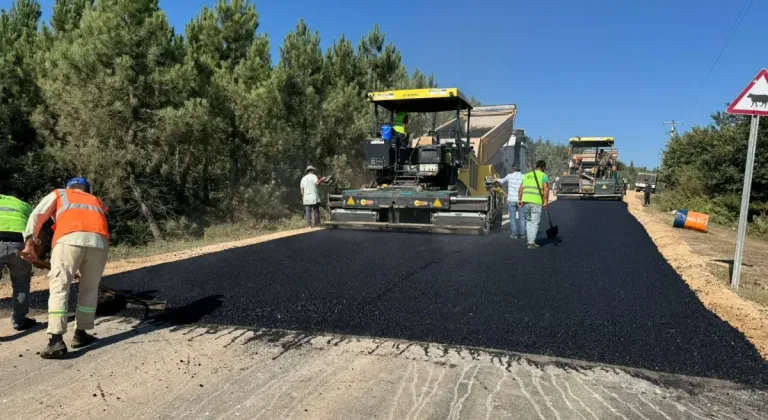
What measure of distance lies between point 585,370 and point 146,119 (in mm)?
10807

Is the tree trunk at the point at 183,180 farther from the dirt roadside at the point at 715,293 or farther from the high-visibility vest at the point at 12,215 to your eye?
the dirt roadside at the point at 715,293

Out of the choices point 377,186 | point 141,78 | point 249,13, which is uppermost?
point 249,13

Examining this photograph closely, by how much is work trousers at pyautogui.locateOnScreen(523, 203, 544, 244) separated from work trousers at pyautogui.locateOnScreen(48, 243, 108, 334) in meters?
5.72

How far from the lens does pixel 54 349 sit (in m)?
3.06

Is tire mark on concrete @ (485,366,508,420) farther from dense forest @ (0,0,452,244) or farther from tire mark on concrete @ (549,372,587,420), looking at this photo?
dense forest @ (0,0,452,244)

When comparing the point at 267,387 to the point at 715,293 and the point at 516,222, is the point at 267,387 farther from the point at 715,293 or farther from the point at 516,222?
the point at 516,222

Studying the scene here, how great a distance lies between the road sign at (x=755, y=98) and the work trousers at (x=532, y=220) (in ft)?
9.70

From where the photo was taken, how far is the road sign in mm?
4848

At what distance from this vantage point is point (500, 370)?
9.47 ft

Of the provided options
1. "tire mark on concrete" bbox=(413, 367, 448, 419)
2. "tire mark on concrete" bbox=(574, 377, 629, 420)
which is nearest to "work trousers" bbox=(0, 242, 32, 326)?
"tire mark on concrete" bbox=(413, 367, 448, 419)

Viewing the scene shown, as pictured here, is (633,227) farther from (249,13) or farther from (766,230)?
(249,13)

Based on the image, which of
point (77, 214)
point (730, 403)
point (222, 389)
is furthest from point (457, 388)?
point (77, 214)

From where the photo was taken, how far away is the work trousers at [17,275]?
356 cm

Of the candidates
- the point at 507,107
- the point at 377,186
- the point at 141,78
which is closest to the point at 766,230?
the point at 507,107
